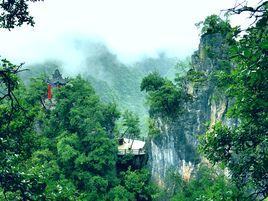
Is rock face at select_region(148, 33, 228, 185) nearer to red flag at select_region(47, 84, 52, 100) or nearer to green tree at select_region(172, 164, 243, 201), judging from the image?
green tree at select_region(172, 164, 243, 201)

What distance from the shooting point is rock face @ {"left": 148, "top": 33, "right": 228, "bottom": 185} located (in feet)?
105

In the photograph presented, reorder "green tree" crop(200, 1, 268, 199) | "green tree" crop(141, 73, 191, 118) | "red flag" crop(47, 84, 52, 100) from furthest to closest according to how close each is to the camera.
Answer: "red flag" crop(47, 84, 52, 100), "green tree" crop(141, 73, 191, 118), "green tree" crop(200, 1, 268, 199)

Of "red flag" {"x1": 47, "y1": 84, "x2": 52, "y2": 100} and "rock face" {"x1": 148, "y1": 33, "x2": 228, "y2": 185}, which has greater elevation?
"red flag" {"x1": 47, "y1": 84, "x2": 52, "y2": 100}

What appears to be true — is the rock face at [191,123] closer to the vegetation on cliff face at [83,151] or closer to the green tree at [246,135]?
the vegetation on cliff face at [83,151]

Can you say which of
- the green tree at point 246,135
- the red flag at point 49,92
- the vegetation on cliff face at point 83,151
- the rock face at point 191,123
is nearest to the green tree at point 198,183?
the rock face at point 191,123

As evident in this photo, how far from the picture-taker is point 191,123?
3316 cm

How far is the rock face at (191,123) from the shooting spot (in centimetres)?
3206

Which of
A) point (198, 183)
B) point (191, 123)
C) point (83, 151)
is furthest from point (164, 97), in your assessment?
point (83, 151)

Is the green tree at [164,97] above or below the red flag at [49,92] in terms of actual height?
below

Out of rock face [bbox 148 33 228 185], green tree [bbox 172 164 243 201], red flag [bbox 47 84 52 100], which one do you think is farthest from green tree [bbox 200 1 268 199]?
red flag [bbox 47 84 52 100]

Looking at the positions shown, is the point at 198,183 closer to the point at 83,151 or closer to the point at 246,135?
the point at 83,151

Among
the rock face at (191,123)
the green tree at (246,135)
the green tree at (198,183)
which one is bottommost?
the green tree at (246,135)

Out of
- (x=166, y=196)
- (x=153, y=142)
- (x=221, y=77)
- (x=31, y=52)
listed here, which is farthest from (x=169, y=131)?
(x=31, y=52)

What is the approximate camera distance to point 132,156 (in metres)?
35.6
